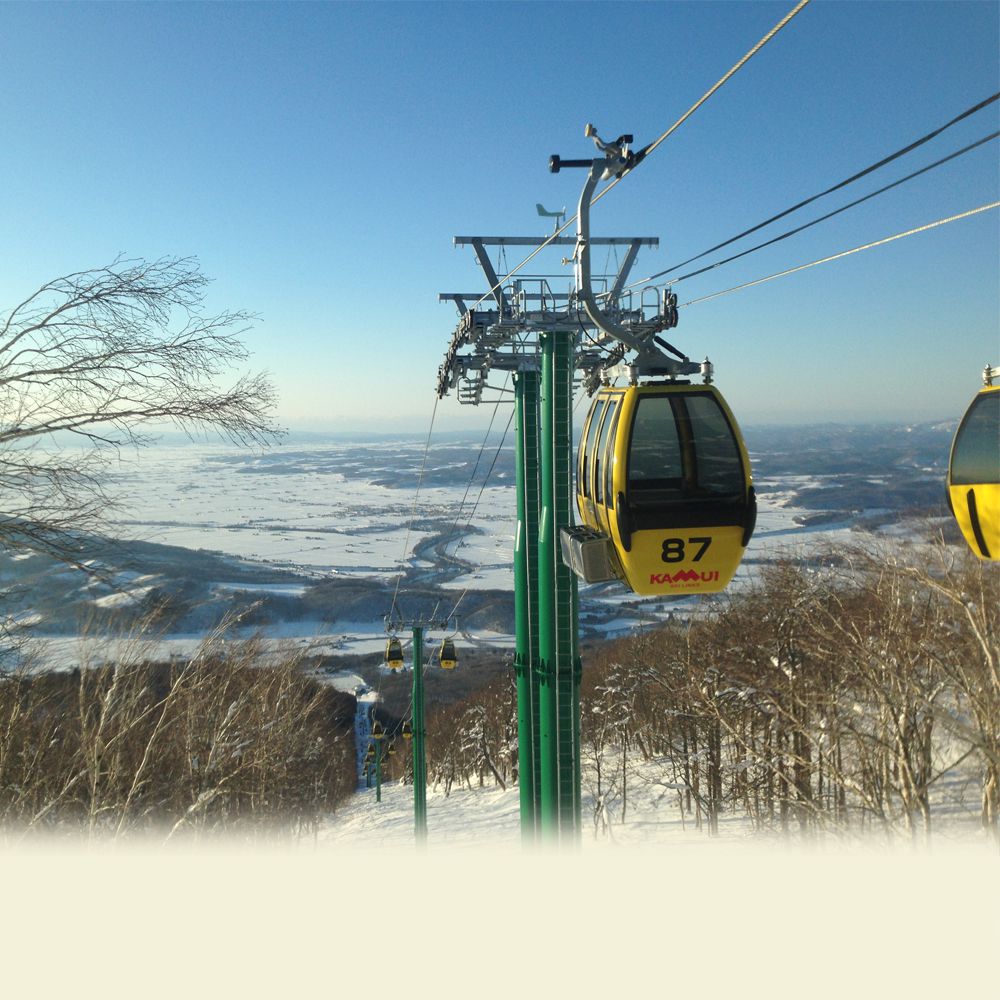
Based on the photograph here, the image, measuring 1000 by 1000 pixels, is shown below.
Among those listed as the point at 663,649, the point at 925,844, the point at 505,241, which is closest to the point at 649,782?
the point at 663,649

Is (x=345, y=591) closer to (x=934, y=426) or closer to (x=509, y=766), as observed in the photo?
(x=509, y=766)

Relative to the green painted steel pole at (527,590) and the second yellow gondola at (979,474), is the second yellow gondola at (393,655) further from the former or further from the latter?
the second yellow gondola at (979,474)

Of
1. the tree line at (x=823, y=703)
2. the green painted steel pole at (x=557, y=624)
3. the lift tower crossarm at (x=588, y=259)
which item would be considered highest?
the lift tower crossarm at (x=588, y=259)

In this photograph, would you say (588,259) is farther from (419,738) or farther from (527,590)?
(419,738)

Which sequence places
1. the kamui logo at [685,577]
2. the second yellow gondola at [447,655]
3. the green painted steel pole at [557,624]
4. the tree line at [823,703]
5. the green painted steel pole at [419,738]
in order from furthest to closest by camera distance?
the green painted steel pole at [419,738] < the tree line at [823,703] < the second yellow gondola at [447,655] < the green painted steel pole at [557,624] < the kamui logo at [685,577]

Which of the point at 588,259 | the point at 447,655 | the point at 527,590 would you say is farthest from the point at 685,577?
the point at 447,655

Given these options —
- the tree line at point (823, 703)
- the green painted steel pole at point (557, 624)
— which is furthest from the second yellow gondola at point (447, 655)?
the tree line at point (823, 703)
